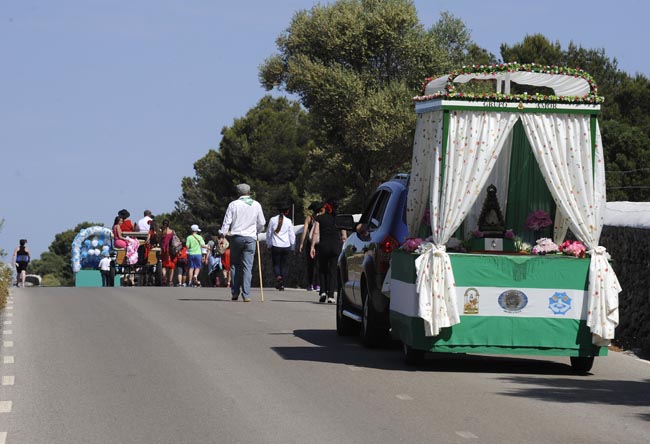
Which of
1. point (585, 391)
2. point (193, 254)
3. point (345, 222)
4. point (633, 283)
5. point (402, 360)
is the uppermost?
point (345, 222)

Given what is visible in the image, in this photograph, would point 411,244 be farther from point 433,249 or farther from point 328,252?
point 328,252

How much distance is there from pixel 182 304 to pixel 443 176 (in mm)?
10970

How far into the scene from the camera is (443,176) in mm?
13211

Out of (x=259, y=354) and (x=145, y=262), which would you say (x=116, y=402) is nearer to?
(x=259, y=354)

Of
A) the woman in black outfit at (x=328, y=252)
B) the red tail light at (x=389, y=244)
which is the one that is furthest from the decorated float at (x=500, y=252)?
the woman in black outfit at (x=328, y=252)

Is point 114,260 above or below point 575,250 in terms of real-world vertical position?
below

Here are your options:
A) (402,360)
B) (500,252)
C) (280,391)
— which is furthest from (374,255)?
(280,391)

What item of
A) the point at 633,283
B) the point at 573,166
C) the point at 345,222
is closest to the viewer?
the point at 573,166

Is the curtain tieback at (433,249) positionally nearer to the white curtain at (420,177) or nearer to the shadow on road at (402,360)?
the white curtain at (420,177)

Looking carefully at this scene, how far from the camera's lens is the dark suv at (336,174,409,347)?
14758 millimetres

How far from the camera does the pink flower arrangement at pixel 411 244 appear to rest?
13227 mm

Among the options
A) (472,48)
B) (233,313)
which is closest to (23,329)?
(233,313)

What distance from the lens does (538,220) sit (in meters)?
14.9

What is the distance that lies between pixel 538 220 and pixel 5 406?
272 inches
